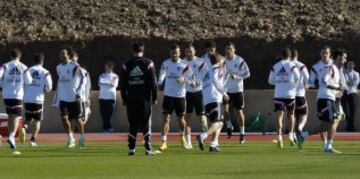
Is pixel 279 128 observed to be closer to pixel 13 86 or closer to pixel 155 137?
pixel 13 86

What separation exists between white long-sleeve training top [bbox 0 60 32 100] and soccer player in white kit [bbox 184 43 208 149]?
3.69m

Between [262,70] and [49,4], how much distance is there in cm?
1051

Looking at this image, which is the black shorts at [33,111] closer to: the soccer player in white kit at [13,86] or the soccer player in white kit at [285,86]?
the soccer player in white kit at [13,86]

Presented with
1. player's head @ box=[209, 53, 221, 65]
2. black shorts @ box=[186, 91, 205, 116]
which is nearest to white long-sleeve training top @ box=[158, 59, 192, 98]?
black shorts @ box=[186, 91, 205, 116]

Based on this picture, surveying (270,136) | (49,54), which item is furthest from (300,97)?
(49,54)

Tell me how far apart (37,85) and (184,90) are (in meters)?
3.65

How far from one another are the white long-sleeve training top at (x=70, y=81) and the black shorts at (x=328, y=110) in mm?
5771

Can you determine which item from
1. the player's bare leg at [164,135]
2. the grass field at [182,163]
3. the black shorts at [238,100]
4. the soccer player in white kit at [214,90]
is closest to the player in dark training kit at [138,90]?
the grass field at [182,163]

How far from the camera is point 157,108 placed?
3566cm

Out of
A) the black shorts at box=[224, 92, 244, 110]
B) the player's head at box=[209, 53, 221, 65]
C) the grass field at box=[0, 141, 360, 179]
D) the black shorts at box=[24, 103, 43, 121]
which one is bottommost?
the grass field at box=[0, 141, 360, 179]

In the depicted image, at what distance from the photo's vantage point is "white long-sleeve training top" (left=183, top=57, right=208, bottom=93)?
80.7 ft

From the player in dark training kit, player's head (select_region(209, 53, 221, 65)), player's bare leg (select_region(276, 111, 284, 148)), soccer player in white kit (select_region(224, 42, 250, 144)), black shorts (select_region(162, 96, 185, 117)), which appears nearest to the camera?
the player in dark training kit

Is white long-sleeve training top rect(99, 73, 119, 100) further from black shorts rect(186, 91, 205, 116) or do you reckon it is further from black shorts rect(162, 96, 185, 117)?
black shorts rect(162, 96, 185, 117)

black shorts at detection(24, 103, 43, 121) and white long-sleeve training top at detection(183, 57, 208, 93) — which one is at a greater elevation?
white long-sleeve training top at detection(183, 57, 208, 93)
